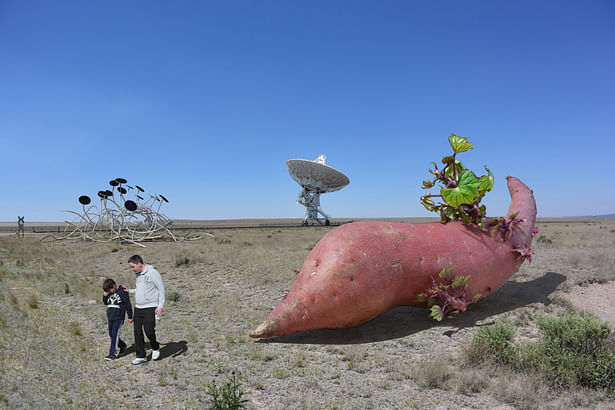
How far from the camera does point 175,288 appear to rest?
11617mm

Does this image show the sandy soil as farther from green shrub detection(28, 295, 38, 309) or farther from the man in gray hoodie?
green shrub detection(28, 295, 38, 309)

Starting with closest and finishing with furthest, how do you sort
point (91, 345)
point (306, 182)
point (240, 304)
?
point (91, 345) → point (240, 304) → point (306, 182)

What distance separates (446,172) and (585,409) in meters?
4.95

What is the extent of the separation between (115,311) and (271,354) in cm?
286

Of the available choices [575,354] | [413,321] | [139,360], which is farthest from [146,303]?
[575,354]

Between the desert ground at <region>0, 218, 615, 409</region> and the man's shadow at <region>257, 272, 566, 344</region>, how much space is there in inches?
1.5

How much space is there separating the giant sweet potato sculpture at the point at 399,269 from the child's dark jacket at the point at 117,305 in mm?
2344

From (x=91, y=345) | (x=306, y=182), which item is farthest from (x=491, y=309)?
(x=306, y=182)

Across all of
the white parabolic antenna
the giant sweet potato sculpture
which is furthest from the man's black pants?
the white parabolic antenna

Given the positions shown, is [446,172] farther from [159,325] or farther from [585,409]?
[159,325]

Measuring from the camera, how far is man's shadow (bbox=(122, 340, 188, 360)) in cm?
595

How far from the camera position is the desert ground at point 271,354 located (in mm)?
4215

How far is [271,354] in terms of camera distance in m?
5.66

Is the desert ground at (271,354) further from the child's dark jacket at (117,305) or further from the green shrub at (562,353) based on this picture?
the child's dark jacket at (117,305)
